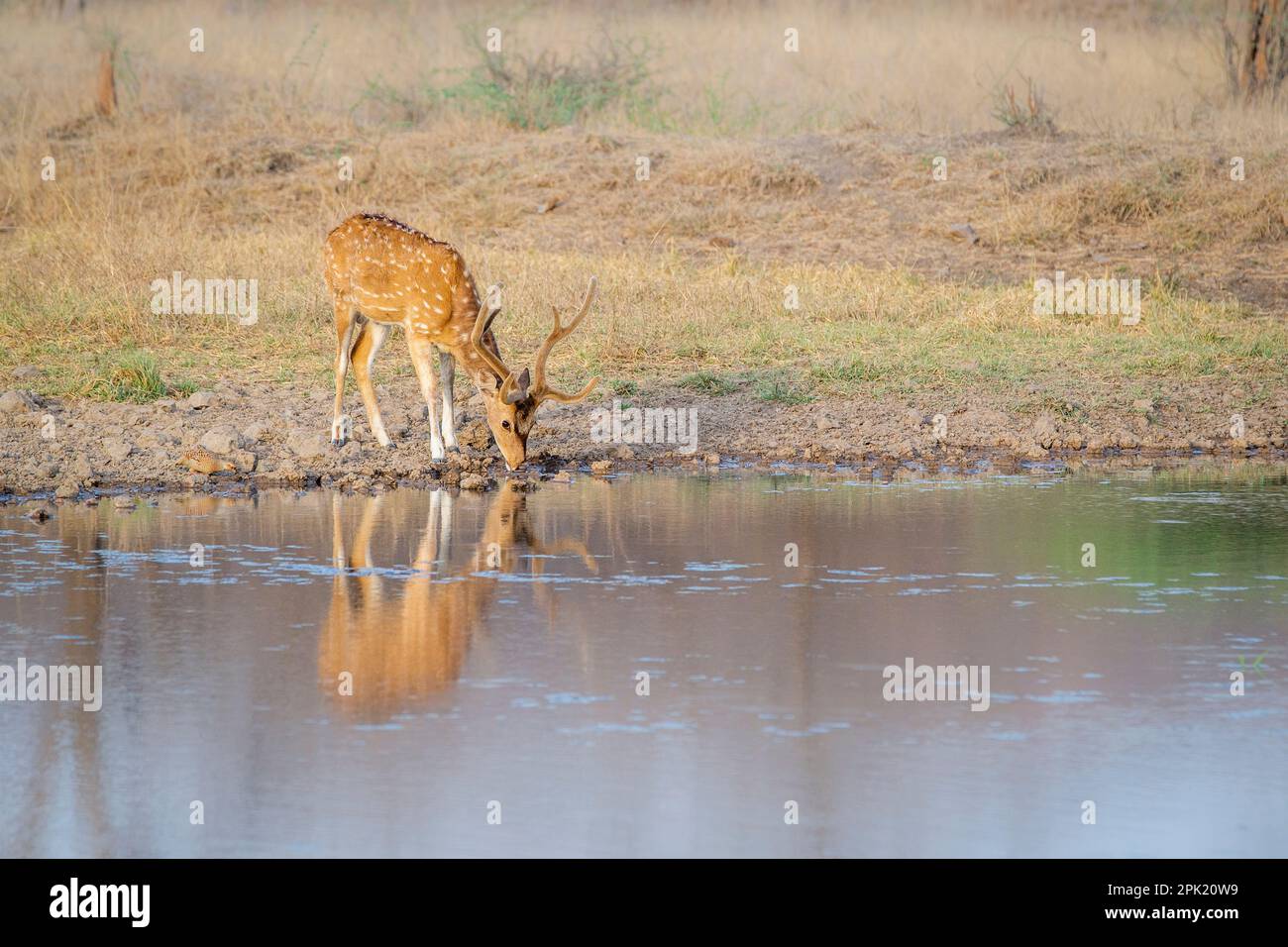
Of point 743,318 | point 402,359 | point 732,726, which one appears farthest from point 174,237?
point 732,726

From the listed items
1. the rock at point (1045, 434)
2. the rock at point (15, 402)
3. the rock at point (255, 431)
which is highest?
the rock at point (15, 402)

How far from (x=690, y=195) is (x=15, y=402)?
31.8 feet

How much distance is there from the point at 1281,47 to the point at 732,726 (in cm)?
2066

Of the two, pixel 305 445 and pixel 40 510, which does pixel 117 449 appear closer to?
pixel 305 445

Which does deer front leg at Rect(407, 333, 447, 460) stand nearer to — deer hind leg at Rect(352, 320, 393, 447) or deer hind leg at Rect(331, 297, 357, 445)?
deer hind leg at Rect(352, 320, 393, 447)

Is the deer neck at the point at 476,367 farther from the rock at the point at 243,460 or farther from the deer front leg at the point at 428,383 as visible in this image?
the rock at the point at 243,460
